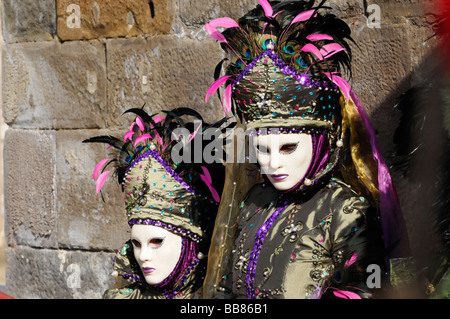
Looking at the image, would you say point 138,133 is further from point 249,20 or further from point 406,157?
point 406,157

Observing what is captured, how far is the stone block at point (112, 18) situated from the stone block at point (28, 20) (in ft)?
0.25

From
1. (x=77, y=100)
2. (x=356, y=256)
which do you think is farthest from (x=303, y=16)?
(x=77, y=100)

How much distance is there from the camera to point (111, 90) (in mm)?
3936

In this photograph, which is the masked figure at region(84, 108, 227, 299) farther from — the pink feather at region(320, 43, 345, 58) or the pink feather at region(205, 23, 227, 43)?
the pink feather at region(320, 43, 345, 58)

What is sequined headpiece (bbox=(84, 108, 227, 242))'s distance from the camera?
113 inches

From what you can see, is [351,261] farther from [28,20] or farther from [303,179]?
[28,20]

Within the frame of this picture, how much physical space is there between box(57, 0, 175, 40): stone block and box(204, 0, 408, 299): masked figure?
1.14 m

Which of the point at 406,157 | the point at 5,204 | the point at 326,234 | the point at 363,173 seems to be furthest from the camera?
the point at 5,204

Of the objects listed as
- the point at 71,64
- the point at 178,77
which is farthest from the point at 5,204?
the point at 178,77

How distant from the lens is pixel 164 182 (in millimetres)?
2887

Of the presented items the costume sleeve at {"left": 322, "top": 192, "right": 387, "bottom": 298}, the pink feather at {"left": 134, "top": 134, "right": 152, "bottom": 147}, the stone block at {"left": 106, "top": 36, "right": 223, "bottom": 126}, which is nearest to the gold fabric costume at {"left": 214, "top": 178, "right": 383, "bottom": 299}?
the costume sleeve at {"left": 322, "top": 192, "right": 387, "bottom": 298}

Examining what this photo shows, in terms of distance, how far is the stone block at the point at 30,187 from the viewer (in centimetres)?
418

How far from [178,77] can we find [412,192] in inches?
51.1
